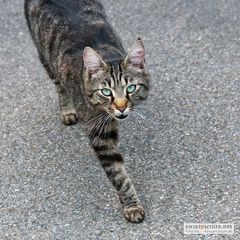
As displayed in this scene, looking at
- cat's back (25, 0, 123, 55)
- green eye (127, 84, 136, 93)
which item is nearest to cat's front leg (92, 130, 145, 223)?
green eye (127, 84, 136, 93)

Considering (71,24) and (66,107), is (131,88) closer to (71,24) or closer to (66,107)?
(71,24)

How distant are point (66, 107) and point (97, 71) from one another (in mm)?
1111

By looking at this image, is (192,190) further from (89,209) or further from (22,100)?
(22,100)

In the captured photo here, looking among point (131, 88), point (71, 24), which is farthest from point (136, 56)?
point (71, 24)

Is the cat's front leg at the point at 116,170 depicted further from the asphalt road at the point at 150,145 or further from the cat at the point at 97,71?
the asphalt road at the point at 150,145

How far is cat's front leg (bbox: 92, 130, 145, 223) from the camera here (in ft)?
12.9

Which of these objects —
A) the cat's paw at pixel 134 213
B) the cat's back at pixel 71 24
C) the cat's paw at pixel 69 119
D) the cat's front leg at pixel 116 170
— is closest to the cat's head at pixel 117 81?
the cat's front leg at pixel 116 170

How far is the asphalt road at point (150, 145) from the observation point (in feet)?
12.8

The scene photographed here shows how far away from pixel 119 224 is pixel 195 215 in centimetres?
49

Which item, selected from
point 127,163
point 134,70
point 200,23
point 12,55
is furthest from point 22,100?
point 200,23

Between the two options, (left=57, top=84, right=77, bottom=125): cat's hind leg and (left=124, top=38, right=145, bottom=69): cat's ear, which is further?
(left=57, top=84, right=77, bottom=125): cat's hind leg

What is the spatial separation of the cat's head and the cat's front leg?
0.24 metres

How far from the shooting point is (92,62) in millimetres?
3836

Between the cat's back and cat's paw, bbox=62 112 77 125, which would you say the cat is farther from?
cat's paw, bbox=62 112 77 125
